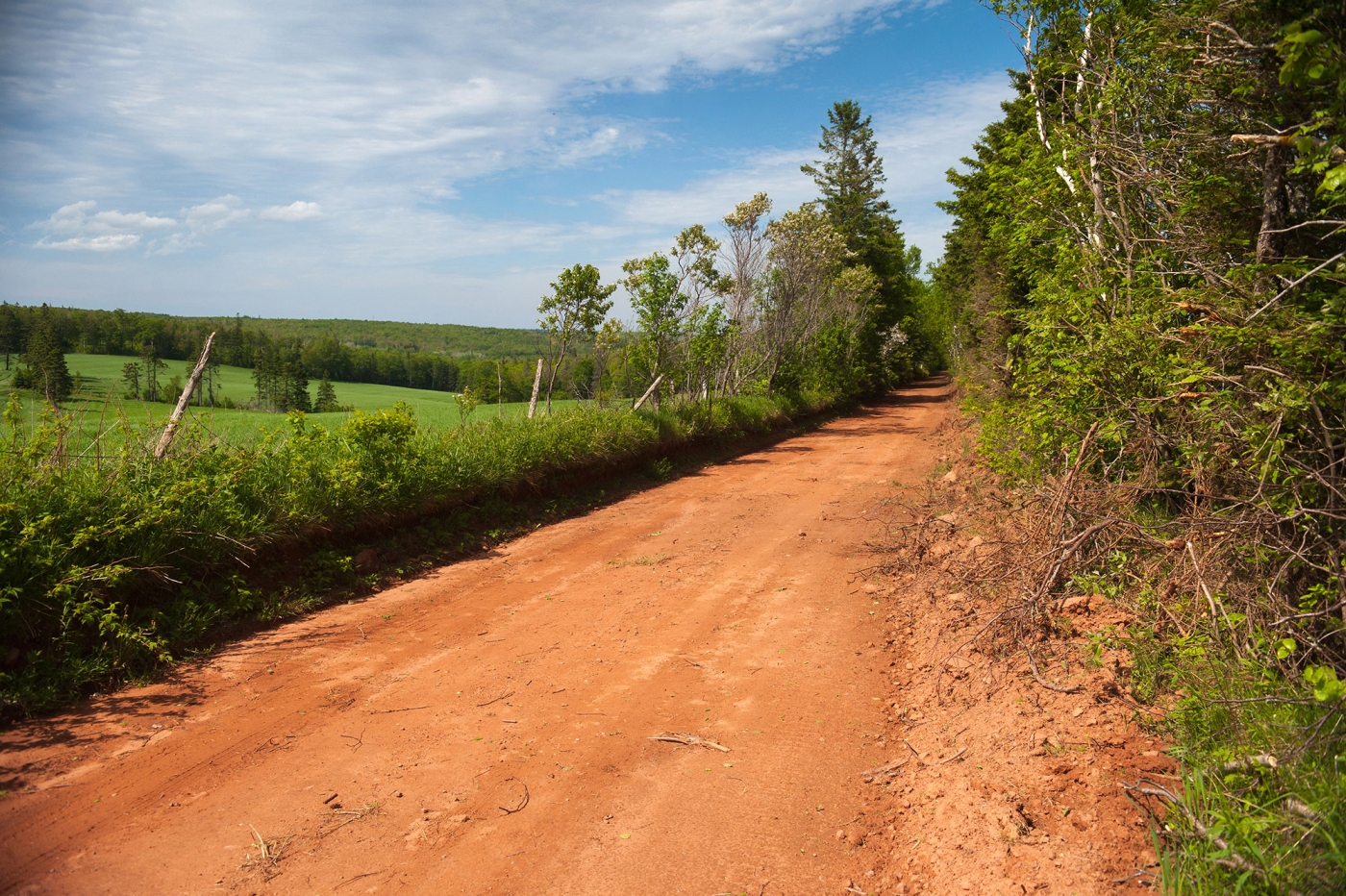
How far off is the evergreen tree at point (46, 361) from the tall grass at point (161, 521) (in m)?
0.77

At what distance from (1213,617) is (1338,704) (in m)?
1.02

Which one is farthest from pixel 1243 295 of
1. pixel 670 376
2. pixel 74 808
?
pixel 670 376

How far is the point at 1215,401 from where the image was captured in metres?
4.18

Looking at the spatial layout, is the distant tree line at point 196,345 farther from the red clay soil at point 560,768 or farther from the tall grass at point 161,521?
the red clay soil at point 560,768

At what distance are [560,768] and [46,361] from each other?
810 cm

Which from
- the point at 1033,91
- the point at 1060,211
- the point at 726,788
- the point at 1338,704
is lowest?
the point at 726,788

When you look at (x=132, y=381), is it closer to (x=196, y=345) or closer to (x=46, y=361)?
(x=46, y=361)

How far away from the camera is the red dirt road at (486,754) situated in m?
3.40

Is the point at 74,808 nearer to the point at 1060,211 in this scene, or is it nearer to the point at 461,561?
the point at 461,561

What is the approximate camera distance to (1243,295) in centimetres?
416

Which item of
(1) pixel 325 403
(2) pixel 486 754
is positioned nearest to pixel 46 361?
(2) pixel 486 754

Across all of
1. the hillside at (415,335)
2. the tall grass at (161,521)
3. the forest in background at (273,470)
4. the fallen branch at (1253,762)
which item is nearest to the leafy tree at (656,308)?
the forest in background at (273,470)

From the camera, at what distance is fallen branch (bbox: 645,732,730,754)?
447 centimetres

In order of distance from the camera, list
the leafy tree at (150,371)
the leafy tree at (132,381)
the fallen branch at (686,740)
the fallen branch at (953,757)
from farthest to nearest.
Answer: the leafy tree at (150,371) → the leafy tree at (132,381) → the fallen branch at (686,740) → the fallen branch at (953,757)
